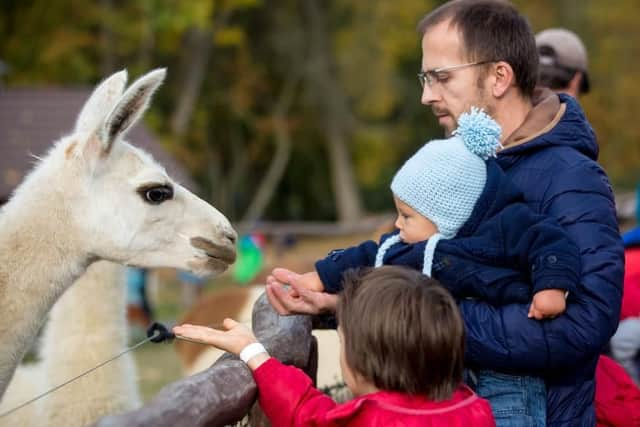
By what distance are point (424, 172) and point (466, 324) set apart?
38 centimetres

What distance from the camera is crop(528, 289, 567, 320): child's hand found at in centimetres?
218

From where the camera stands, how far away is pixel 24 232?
3039 millimetres

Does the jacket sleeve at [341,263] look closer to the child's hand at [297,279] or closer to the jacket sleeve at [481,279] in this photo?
the child's hand at [297,279]

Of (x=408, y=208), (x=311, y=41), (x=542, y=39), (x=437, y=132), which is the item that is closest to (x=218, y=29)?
(x=311, y=41)

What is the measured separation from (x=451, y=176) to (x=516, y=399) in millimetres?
548

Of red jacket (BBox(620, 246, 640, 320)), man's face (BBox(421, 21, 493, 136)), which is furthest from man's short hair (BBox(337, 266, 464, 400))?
red jacket (BBox(620, 246, 640, 320))

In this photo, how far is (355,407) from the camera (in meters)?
2.10

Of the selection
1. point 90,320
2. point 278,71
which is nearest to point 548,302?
point 90,320

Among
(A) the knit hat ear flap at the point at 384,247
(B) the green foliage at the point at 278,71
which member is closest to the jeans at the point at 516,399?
(A) the knit hat ear flap at the point at 384,247

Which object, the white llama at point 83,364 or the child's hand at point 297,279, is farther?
the white llama at point 83,364

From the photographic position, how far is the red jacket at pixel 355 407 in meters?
2.11

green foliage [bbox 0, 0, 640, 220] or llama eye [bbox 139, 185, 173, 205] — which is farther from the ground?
llama eye [bbox 139, 185, 173, 205]

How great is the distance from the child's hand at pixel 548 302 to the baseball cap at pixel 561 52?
2266mm

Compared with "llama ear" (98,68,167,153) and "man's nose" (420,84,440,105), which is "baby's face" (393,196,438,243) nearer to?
"man's nose" (420,84,440,105)
